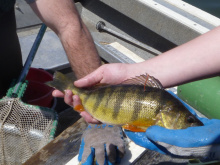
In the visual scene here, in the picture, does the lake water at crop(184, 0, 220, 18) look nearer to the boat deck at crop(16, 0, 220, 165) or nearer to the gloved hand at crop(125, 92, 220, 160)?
the boat deck at crop(16, 0, 220, 165)

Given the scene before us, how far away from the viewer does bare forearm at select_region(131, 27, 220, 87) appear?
1.83m

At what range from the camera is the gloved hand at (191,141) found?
145cm

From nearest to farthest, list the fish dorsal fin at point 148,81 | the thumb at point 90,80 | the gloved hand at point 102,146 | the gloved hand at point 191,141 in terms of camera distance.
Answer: the gloved hand at point 191,141, the fish dorsal fin at point 148,81, the gloved hand at point 102,146, the thumb at point 90,80

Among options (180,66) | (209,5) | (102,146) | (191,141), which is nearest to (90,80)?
(102,146)

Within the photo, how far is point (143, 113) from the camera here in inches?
71.4

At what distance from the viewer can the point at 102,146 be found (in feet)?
6.95

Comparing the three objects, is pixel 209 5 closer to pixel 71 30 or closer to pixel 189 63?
pixel 71 30

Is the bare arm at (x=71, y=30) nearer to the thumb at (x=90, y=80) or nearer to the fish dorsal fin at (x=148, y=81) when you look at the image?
the thumb at (x=90, y=80)

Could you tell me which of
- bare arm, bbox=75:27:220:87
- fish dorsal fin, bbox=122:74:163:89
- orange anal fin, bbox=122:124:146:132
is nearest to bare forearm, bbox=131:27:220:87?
bare arm, bbox=75:27:220:87

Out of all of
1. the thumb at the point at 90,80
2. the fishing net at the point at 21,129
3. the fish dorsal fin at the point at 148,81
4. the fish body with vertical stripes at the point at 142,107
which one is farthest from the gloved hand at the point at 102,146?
the fishing net at the point at 21,129

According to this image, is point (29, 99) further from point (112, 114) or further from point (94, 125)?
point (112, 114)

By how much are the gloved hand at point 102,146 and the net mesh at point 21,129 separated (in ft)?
2.17

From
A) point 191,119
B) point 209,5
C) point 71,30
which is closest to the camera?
point 191,119

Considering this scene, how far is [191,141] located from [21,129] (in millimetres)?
1848
